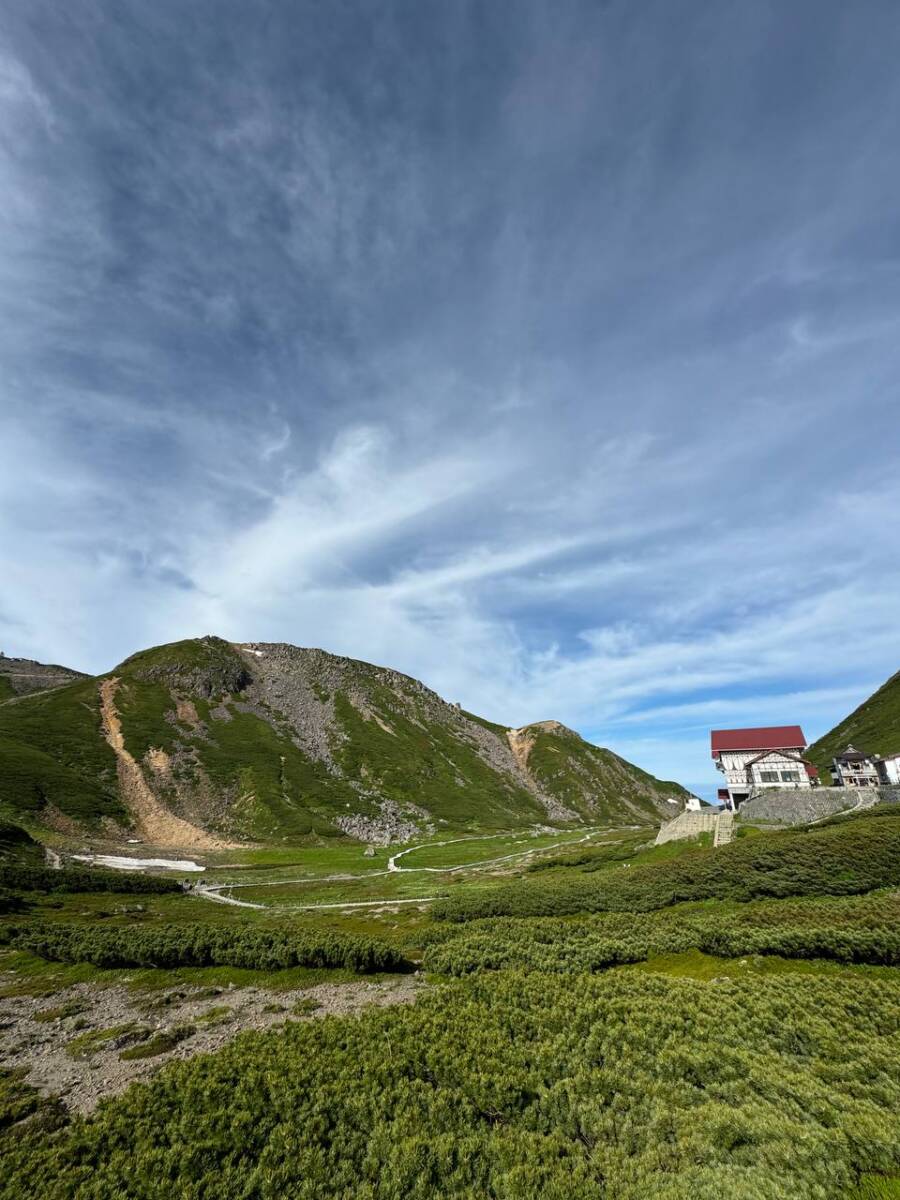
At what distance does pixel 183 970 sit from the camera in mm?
34125

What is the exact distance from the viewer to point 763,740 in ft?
414

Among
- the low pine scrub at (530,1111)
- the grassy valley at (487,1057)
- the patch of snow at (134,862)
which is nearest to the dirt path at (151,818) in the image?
the patch of snow at (134,862)

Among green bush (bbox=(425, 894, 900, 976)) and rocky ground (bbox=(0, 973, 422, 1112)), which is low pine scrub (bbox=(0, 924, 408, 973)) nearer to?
rocky ground (bbox=(0, 973, 422, 1112))

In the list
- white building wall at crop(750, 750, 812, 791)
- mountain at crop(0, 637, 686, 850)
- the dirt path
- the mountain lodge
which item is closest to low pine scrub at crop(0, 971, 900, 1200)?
the mountain lodge

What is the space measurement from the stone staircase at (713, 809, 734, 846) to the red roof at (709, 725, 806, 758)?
156 feet

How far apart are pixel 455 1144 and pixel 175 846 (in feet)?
458

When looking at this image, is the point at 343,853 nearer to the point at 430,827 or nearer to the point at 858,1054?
the point at 430,827

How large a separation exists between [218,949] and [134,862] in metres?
84.7

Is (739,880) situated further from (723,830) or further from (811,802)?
(811,802)

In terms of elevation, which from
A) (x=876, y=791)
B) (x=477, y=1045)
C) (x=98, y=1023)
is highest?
(x=876, y=791)

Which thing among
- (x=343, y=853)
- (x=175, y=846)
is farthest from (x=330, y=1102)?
(x=175, y=846)

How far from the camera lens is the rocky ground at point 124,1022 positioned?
2116cm

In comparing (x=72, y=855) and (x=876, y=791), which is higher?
(x=876, y=791)

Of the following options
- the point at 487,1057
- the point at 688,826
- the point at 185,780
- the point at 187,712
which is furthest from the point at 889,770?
the point at 187,712
